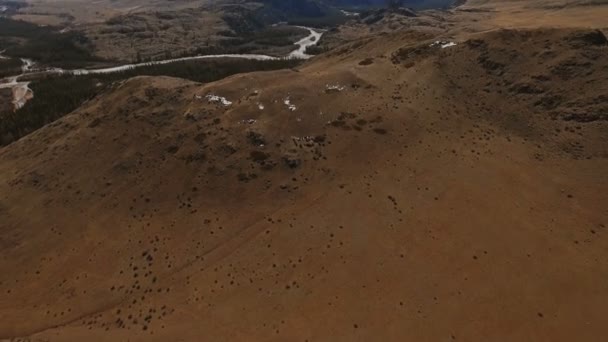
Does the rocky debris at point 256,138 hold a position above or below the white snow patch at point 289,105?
below

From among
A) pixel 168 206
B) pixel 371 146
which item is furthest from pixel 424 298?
pixel 168 206

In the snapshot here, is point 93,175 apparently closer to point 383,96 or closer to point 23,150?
point 23,150

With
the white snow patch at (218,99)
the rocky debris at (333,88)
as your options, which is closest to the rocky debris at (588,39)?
the rocky debris at (333,88)

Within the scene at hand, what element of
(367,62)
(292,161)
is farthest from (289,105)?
(367,62)

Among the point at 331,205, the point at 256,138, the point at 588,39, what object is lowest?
the point at 331,205

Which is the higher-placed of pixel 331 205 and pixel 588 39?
pixel 588 39

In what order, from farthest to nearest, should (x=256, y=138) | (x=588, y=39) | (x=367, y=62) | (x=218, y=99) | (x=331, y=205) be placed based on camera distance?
(x=367, y=62) < (x=218, y=99) < (x=588, y=39) < (x=256, y=138) < (x=331, y=205)

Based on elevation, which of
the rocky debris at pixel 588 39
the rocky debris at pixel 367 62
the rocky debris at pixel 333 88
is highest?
the rocky debris at pixel 588 39

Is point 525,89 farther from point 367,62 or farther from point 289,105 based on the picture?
point 289,105

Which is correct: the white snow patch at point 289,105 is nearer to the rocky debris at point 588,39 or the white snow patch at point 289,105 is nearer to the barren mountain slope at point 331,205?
the barren mountain slope at point 331,205

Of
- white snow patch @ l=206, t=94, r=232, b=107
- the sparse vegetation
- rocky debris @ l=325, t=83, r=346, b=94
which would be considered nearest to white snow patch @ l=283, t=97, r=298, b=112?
rocky debris @ l=325, t=83, r=346, b=94
